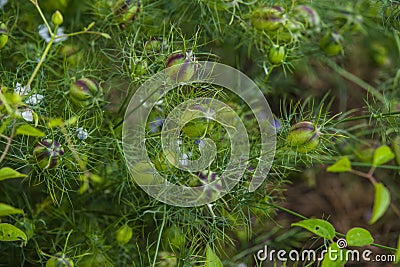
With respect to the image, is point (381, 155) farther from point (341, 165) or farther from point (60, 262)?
point (60, 262)

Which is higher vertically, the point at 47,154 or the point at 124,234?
the point at 47,154

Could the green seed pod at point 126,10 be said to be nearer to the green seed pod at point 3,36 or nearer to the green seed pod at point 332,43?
the green seed pod at point 3,36

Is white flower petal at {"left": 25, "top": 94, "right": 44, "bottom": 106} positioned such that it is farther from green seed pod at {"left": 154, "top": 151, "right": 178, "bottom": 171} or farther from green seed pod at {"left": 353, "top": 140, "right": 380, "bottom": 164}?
green seed pod at {"left": 353, "top": 140, "right": 380, "bottom": 164}

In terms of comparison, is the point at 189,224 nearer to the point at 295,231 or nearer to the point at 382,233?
the point at 295,231

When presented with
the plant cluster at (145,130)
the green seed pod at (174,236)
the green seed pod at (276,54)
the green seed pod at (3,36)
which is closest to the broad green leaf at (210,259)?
the plant cluster at (145,130)

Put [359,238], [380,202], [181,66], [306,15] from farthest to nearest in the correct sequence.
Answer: [306,15], [181,66], [359,238], [380,202]

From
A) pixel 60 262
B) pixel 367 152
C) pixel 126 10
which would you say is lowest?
pixel 367 152

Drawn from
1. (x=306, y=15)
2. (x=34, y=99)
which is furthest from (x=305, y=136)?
(x=34, y=99)
